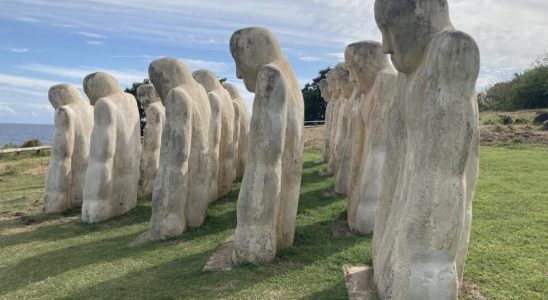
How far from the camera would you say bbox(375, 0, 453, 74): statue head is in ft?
13.9

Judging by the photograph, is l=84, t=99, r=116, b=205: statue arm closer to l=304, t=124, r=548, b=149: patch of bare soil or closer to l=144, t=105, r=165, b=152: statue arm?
l=144, t=105, r=165, b=152: statue arm

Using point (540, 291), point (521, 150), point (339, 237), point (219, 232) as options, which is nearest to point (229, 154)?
point (219, 232)

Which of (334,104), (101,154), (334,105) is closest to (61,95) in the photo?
(101,154)

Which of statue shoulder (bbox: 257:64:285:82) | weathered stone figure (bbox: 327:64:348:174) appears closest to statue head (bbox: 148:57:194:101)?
statue shoulder (bbox: 257:64:285:82)

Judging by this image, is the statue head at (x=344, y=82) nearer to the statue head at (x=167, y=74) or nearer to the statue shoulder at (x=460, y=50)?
the statue head at (x=167, y=74)

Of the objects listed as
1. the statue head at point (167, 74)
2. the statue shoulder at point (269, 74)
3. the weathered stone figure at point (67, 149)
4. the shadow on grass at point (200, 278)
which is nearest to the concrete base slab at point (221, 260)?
the shadow on grass at point (200, 278)

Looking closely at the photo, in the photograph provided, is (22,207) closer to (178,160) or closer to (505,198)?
(178,160)

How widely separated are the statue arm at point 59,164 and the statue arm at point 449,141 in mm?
8676

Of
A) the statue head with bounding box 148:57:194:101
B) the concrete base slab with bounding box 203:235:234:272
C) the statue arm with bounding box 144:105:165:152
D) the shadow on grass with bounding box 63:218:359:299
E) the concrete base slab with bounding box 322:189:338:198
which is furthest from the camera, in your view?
the statue arm with bounding box 144:105:165:152

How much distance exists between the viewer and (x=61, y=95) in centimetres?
1116

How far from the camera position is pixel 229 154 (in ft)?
36.9

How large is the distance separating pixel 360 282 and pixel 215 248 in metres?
2.56

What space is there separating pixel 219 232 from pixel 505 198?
5.26 meters

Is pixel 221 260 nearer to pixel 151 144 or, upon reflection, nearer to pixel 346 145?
pixel 346 145
